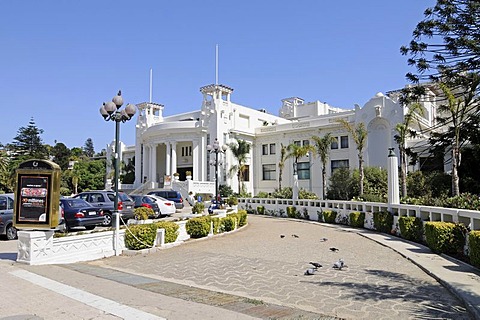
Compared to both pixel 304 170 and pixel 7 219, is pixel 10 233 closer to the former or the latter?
pixel 7 219

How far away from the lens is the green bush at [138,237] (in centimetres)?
1209

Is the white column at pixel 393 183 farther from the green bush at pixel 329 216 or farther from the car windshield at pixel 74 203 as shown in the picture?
the car windshield at pixel 74 203

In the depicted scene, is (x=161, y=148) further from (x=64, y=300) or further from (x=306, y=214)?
(x=64, y=300)

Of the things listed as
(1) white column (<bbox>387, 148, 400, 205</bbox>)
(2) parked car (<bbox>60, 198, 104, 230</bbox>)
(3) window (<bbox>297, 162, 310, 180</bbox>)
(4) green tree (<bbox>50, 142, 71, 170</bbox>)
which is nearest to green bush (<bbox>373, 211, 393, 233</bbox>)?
(1) white column (<bbox>387, 148, 400, 205</bbox>)

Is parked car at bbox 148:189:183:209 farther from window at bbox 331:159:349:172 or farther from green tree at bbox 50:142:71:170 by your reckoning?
green tree at bbox 50:142:71:170

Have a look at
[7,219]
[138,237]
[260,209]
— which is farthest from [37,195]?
[260,209]

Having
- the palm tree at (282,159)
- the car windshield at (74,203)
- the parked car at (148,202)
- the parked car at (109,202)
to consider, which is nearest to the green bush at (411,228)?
the parked car at (109,202)

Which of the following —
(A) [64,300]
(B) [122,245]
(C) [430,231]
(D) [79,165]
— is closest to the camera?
(A) [64,300]

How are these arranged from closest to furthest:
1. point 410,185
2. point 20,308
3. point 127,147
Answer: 1. point 20,308
2. point 410,185
3. point 127,147

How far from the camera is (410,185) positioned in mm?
27484

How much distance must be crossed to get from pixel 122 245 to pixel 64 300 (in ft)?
18.5

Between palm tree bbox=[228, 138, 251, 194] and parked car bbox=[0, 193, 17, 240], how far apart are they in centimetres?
2797

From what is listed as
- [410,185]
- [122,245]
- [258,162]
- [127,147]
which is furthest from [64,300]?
[127,147]

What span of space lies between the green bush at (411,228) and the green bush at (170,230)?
25.9 feet
